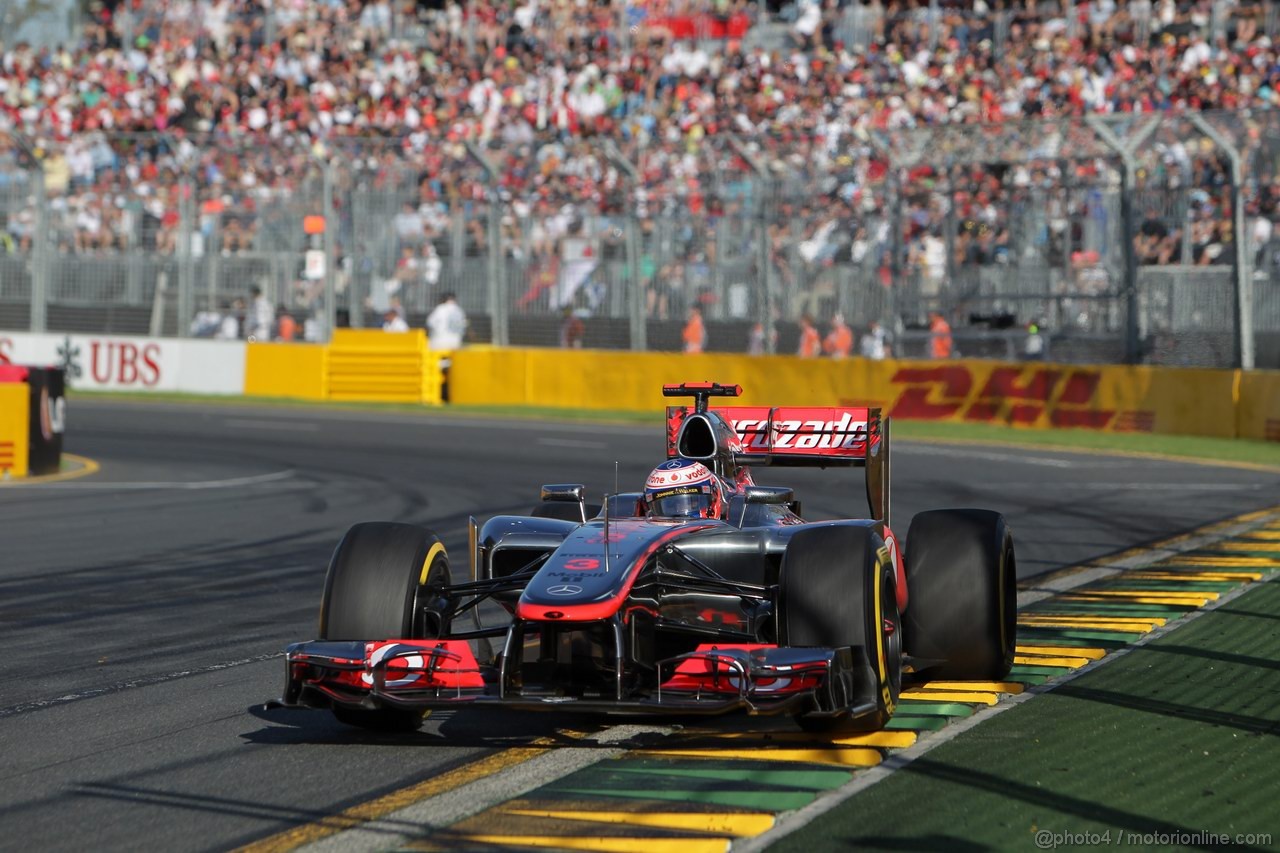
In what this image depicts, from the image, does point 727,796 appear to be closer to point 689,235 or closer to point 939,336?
point 939,336

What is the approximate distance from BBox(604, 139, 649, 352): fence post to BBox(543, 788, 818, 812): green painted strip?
20432mm

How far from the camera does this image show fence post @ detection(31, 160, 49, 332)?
2981 centimetres

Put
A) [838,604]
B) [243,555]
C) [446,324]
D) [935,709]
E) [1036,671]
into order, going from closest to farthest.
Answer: [838,604] < [935,709] < [1036,671] < [243,555] < [446,324]

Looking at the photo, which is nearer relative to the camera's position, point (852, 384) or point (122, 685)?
point (122, 685)

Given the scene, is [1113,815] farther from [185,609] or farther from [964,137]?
[964,137]

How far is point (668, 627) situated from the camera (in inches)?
264

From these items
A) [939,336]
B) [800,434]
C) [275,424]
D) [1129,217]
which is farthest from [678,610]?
[275,424]

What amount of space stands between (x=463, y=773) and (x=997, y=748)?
1872 millimetres

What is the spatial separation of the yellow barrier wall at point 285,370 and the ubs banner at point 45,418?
410 inches

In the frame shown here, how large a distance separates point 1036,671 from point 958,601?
0.76 metres

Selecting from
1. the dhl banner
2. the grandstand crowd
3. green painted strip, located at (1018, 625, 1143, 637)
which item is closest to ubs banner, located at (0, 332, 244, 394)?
the grandstand crowd

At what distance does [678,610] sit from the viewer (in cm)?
692

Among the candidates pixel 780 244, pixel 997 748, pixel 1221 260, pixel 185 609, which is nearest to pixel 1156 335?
pixel 1221 260

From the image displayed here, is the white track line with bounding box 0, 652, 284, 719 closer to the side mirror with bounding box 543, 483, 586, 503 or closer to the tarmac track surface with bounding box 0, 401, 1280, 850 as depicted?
the tarmac track surface with bounding box 0, 401, 1280, 850
